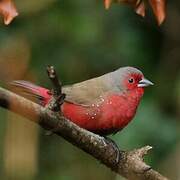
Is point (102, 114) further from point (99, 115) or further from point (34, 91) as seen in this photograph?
point (34, 91)

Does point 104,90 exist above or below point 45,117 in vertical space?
below

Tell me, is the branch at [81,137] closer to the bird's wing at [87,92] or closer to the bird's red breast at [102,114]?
the bird's red breast at [102,114]

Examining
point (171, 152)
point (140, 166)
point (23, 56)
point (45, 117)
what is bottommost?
point (171, 152)

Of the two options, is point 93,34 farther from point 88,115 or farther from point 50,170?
point 88,115

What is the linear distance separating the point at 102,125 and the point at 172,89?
6.02 ft

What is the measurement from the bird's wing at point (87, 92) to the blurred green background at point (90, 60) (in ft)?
2.40

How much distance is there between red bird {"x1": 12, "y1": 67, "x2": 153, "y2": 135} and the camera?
5035 mm

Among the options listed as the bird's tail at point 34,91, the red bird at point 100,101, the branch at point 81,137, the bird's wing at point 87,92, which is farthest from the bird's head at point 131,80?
the branch at point 81,137

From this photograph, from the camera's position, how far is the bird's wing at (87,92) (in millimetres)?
→ 5168

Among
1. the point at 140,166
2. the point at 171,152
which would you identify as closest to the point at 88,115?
the point at 140,166

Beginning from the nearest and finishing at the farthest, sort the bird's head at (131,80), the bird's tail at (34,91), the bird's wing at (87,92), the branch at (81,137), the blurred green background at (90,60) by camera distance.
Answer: the branch at (81,137) → the bird's tail at (34,91) → the bird's wing at (87,92) → the bird's head at (131,80) → the blurred green background at (90,60)

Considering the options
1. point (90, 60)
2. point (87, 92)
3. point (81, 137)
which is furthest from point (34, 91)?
point (90, 60)

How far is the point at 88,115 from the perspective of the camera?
504 cm

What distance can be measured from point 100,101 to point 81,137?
A: 1505mm
